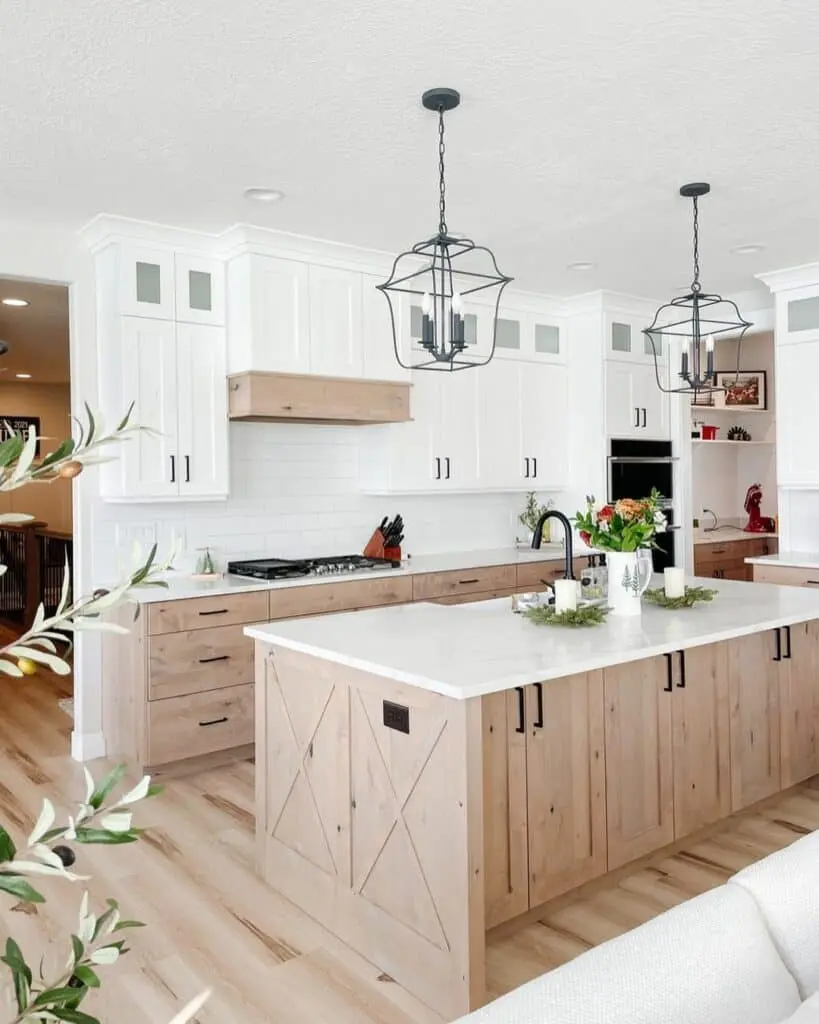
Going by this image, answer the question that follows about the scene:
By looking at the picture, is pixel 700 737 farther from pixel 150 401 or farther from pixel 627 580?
pixel 150 401

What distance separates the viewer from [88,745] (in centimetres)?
438

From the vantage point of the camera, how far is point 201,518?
4.78 metres

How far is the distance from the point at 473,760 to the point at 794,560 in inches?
148

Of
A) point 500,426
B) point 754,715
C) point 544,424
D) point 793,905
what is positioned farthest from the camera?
point 544,424

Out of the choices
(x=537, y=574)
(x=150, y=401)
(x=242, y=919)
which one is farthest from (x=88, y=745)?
(x=537, y=574)

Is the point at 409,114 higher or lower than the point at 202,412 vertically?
higher

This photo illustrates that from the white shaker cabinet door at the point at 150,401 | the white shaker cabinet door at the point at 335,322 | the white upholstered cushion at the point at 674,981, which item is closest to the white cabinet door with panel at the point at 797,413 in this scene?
the white shaker cabinet door at the point at 335,322

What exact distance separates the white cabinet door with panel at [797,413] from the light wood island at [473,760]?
241 cm

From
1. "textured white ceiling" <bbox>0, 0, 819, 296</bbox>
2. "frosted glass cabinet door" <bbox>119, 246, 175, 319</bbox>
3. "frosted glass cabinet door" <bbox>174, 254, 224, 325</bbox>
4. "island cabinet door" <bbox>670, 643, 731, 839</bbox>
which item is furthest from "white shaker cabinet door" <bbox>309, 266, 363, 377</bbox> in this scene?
"island cabinet door" <bbox>670, 643, 731, 839</bbox>

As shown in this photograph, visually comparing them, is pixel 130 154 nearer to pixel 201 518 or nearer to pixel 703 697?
pixel 201 518

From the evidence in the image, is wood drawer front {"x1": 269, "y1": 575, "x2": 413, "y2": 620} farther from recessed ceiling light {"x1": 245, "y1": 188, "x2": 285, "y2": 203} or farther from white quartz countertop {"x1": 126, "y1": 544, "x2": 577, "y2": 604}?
recessed ceiling light {"x1": 245, "y1": 188, "x2": 285, "y2": 203}

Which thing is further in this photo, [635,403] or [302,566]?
[635,403]

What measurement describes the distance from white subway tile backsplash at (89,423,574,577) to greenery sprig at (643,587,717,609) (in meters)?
2.28

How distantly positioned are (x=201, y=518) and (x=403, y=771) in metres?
2.73
